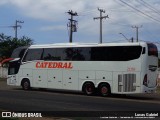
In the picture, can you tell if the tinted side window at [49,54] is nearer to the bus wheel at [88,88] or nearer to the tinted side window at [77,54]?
the tinted side window at [77,54]

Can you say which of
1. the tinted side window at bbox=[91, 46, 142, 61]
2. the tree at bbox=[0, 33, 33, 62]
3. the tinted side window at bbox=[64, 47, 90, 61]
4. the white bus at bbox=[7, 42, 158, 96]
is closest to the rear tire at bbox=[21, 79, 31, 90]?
the white bus at bbox=[7, 42, 158, 96]

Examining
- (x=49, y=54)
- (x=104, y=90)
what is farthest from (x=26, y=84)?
(x=104, y=90)

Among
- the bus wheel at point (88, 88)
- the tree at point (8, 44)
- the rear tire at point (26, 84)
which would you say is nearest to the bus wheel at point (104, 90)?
the bus wheel at point (88, 88)

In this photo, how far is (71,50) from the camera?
96.1 ft

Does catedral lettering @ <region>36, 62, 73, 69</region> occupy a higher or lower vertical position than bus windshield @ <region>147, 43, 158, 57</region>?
lower

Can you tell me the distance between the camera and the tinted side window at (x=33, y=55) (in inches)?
1231

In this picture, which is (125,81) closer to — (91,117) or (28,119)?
(91,117)

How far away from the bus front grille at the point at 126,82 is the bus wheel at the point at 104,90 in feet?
3.15

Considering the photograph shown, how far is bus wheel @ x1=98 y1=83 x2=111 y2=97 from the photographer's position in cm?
2733

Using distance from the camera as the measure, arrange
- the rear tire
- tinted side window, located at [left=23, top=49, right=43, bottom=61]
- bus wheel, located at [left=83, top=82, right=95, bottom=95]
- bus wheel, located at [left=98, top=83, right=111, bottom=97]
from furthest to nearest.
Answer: the rear tire → tinted side window, located at [left=23, top=49, right=43, bottom=61] → bus wheel, located at [left=83, top=82, right=95, bottom=95] → bus wheel, located at [left=98, top=83, right=111, bottom=97]

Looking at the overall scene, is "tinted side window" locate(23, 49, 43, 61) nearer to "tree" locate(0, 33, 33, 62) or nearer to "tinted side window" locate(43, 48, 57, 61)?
"tinted side window" locate(43, 48, 57, 61)

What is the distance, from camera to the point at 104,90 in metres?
27.5

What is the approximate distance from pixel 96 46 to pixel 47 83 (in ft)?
17.1

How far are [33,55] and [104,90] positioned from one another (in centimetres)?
707
